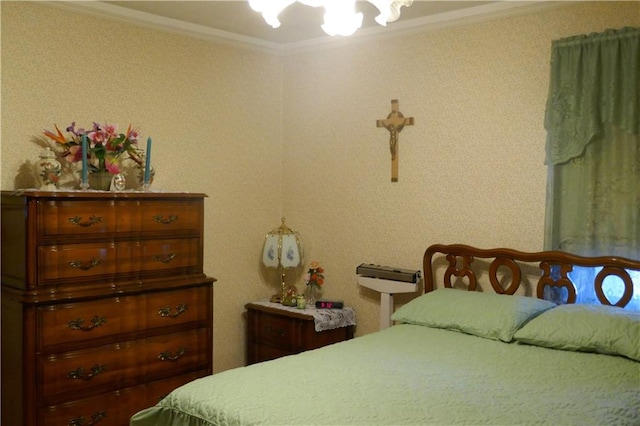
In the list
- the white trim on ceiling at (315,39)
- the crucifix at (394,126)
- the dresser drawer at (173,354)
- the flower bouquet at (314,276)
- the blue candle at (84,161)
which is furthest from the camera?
the flower bouquet at (314,276)

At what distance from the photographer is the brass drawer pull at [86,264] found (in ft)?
10.5

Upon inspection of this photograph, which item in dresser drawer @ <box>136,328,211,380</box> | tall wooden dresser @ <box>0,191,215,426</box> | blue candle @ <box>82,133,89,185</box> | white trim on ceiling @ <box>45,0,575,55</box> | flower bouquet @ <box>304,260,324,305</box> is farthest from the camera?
flower bouquet @ <box>304,260,324,305</box>

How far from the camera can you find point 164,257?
3.59m

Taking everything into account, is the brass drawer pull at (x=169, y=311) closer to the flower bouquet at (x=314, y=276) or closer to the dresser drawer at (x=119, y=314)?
the dresser drawer at (x=119, y=314)

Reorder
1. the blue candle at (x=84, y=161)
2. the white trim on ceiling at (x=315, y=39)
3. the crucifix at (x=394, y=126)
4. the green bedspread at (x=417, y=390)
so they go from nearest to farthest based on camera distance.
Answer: the green bedspread at (x=417, y=390) → the blue candle at (x=84, y=161) → the white trim on ceiling at (x=315, y=39) → the crucifix at (x=394, y=126)

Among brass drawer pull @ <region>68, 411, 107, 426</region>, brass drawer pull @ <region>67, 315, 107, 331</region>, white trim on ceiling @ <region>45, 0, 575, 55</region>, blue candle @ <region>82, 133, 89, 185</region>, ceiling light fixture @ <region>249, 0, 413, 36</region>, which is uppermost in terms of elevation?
white trim on ceiling @ <region>45, 0, 575, 55</region>

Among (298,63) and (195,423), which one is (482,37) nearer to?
(298,63)

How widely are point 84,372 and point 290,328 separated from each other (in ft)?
4.65

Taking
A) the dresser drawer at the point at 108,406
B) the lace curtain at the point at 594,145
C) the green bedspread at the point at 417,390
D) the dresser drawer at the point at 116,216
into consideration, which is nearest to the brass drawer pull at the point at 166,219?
the dresser drawer at the point at 116,216

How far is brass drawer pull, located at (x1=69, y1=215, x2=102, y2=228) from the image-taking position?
3.18 m

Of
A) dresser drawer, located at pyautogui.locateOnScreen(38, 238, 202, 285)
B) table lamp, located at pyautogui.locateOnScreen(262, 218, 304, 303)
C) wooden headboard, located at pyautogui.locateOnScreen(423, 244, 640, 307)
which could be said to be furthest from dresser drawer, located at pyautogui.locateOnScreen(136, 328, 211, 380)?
wooden headboard, located at pyautogui.locateOnScreen(423, 244, 640, 307)

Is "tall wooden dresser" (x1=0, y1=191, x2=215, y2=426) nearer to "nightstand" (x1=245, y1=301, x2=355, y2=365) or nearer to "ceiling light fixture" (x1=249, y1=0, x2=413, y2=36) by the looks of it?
"nightstand" (x1=245, y1=301, x2=355, y2=365)

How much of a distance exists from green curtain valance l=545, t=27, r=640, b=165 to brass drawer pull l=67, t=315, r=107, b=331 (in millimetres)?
2507

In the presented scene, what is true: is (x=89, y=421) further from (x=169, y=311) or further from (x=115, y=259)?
(x=115, y=259)
